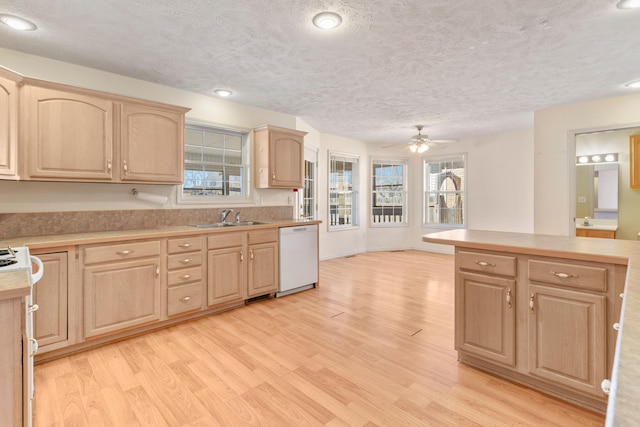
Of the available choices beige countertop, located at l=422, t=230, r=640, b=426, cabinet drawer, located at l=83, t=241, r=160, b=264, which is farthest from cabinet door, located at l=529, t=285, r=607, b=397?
cabinet drawer, located at l=83, t=241, r=160, b=264

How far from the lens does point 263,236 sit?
369 cm

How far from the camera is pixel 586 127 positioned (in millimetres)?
4152

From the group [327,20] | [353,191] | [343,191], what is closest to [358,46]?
[327,20]

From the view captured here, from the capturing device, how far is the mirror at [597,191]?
198 inches

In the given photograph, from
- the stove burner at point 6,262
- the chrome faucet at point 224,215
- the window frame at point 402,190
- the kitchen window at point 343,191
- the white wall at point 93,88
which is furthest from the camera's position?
the window frame at point 402,190

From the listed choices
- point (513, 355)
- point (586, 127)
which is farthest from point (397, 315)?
point (586, 127)

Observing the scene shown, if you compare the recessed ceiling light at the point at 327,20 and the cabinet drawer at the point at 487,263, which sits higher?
the recessed ceiling light at the point at 327,20

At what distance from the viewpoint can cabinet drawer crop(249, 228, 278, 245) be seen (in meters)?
3.58

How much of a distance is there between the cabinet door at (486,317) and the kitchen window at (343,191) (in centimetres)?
422

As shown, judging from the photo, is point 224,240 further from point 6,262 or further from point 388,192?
point 388,192

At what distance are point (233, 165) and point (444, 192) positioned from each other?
483cm

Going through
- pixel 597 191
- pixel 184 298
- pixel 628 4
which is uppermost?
pixel 628 4

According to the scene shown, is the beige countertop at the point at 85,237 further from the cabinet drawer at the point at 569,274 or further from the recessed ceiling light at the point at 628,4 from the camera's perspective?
the recessed ceiling light at the point at 628,4

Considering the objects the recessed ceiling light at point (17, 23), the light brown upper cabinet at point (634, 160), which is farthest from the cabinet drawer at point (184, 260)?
the light brown upper cabinet at point (634, 160)
